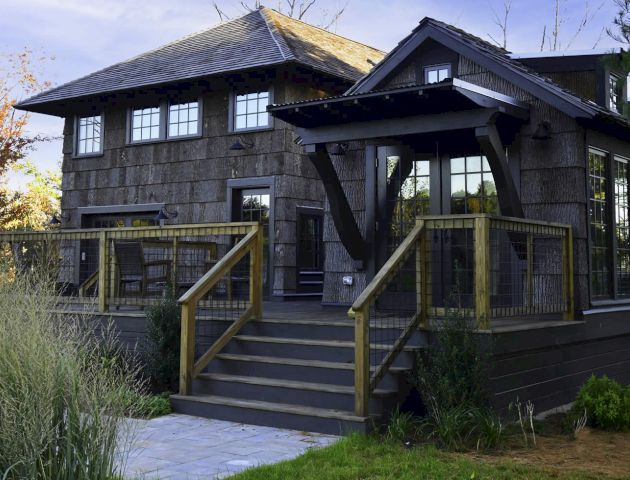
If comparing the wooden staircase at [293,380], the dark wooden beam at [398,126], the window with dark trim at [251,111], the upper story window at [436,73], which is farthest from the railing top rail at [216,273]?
the window with dark trim at [251,111]

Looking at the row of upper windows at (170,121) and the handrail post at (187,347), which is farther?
the row of upper windows at (170,121)

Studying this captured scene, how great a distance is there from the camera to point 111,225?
1441 cm

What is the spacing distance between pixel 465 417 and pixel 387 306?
356cm

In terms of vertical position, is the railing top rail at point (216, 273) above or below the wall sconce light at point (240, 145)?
below

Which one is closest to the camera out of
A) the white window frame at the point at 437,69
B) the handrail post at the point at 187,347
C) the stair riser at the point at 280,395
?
the stair riser at the point at 280,395

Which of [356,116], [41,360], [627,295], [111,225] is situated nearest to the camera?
[41,360]

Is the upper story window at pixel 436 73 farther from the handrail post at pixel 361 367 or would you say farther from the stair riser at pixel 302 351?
the handrail post at pixel 361 367

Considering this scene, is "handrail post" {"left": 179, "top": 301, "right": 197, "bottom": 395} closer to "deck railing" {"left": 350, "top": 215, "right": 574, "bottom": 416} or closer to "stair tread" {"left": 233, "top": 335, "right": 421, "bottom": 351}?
"stair tread" {"left": 233, "top": 335, "right": 421, "bottom": 351}

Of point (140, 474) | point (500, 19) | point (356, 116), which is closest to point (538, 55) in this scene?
point (356, 116)

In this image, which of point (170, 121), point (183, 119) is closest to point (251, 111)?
point (183, 119)

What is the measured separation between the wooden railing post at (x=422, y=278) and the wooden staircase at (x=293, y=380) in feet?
0.58

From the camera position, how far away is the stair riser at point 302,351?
671cm

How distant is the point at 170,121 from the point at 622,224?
8.03 meters

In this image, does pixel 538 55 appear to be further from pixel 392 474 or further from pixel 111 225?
pixel 111 225
